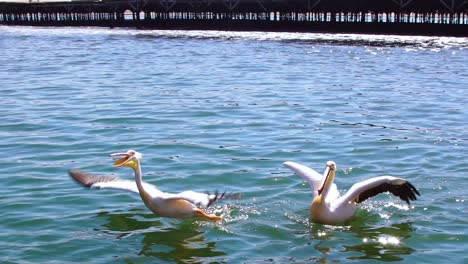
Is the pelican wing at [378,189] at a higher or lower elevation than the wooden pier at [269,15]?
higher

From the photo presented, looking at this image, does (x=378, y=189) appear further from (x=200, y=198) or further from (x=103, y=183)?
(x=103, y=183)

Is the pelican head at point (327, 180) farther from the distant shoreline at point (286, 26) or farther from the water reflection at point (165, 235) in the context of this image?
the distant shoreline at point (286, 26)

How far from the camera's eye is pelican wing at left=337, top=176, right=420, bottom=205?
10.2m

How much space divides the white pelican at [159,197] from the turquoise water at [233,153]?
0.25m

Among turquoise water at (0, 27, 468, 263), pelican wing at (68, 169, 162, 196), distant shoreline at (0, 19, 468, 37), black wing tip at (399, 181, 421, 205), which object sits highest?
pelican wing at (68, 169, 162, 196)

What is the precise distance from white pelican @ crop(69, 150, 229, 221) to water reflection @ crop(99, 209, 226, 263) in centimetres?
21

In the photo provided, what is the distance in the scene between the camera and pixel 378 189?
412 inches

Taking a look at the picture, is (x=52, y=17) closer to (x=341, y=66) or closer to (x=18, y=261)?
(x=341, y=66)

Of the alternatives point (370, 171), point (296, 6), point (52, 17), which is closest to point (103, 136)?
point (370, 171)

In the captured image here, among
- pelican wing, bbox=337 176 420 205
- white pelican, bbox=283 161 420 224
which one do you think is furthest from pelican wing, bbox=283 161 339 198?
pelican wing, bbox=337 176 420 205

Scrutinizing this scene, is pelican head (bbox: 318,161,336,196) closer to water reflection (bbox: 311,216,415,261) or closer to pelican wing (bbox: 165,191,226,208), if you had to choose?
water reflection (bbox: 311,216,415,261)

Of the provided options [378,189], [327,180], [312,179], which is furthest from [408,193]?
[312,179]

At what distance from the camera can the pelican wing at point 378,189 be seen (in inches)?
402

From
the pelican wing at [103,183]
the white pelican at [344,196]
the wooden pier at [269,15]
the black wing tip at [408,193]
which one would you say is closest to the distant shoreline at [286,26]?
the wooden pier at [269,15]
